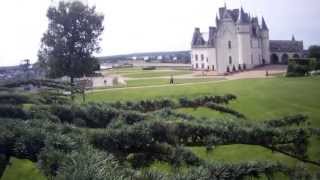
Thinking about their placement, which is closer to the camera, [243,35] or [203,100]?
[203,100]

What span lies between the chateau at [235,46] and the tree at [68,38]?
102 ft

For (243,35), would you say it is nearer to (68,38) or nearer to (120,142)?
(68,38)

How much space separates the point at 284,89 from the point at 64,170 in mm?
28951

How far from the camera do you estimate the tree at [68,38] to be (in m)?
34.9

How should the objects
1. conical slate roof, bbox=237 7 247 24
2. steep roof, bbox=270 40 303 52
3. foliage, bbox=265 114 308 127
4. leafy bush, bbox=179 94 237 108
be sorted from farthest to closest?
steep roof, bbox=270 40 303 52
conical slate roof, bbox=237 7 247 24
leafy bush, bbox=179 94 237 108
foliage, bbox=265 114 308 127

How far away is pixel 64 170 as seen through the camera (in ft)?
16.0

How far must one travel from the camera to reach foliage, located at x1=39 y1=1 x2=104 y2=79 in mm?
34938

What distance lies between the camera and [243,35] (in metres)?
66.6

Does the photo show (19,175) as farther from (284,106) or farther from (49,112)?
(284,106)

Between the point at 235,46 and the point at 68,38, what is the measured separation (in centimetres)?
3737

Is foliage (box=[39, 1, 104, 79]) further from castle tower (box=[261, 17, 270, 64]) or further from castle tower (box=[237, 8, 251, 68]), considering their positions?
castle tower (box=[261, 17, 270, 64])

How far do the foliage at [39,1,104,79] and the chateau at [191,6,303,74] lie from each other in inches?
1226

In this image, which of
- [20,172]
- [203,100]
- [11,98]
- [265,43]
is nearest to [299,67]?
[203,100]

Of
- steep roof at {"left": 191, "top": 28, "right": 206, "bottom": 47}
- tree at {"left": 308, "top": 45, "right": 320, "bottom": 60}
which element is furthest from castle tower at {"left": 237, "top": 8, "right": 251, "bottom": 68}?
tree at {"left": 308, "top": 45, "right": 320, "bottom": 60}
